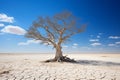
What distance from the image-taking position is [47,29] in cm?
1948

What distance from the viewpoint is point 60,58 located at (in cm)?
1944

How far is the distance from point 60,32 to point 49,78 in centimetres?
1207

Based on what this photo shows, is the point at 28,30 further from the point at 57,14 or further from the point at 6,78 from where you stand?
the point at 6,78

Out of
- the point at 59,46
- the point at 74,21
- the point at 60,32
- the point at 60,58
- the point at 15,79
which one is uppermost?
the point at 74,21

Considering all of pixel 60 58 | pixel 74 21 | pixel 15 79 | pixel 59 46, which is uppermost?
pixel 74 21

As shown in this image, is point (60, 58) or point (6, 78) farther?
point (60, 58)

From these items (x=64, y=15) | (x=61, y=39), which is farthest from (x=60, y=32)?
(x=64, y=15)

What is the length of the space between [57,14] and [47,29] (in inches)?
108

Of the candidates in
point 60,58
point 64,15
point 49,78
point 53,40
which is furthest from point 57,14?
point 49,78

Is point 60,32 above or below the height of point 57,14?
below

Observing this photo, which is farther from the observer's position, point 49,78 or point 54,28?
point 54,28

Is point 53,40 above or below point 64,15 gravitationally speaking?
below

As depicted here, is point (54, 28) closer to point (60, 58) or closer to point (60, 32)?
point (60, 32)

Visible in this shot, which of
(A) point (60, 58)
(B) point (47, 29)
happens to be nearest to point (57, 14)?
(B) point (47, 29)
